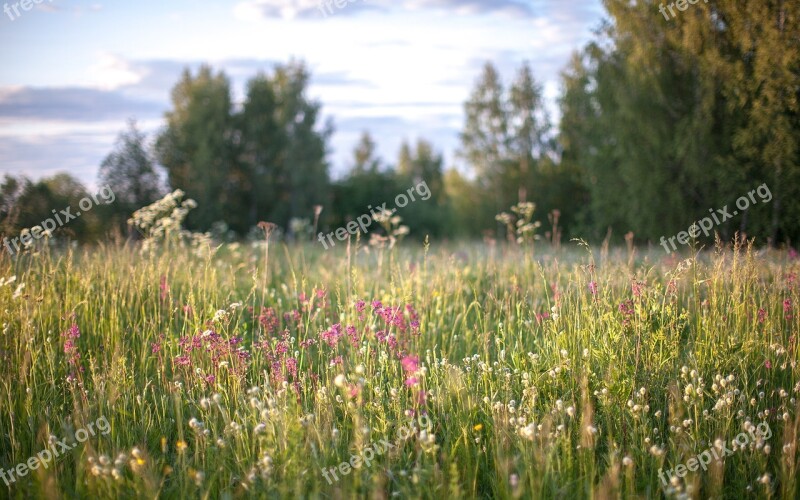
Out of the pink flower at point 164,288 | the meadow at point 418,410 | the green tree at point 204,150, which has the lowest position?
the meadow at point 418,410

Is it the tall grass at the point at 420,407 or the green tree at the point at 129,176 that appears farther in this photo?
the green tree at the point at 129,176

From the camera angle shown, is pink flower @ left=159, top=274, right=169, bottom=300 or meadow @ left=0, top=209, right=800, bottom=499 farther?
pink flower @ left=159, top=274, right=169, bottom=300

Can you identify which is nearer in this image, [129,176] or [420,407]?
[420,407]

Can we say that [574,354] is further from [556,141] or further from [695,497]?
[556,141]

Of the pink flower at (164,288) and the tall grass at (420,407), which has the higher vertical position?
the pink flower at (164,288)

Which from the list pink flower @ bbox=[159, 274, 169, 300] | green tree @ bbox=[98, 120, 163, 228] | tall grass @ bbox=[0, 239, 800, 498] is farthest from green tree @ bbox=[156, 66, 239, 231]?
tall grass @ bbox=[0, 239, 800, 498]

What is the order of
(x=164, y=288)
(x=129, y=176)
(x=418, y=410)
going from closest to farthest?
(x=418, y=410) → (x=164, y=288) → (x=129, y=176)

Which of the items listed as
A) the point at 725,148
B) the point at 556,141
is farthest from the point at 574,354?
the point at 556,141

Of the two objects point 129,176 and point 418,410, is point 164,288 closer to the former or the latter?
point 418,410

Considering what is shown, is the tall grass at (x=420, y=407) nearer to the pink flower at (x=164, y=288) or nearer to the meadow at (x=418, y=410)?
the meadow at (x=418, y=410)

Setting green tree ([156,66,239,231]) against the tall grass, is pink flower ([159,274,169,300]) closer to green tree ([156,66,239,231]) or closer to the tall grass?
the tall grass

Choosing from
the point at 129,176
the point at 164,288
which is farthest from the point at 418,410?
the point at 129,176

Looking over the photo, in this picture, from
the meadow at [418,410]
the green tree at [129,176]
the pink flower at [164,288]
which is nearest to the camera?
the meadow at [418,410]

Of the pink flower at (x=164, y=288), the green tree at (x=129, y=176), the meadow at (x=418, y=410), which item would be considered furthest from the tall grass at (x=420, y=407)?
the green tree at (x=129, y=176)
